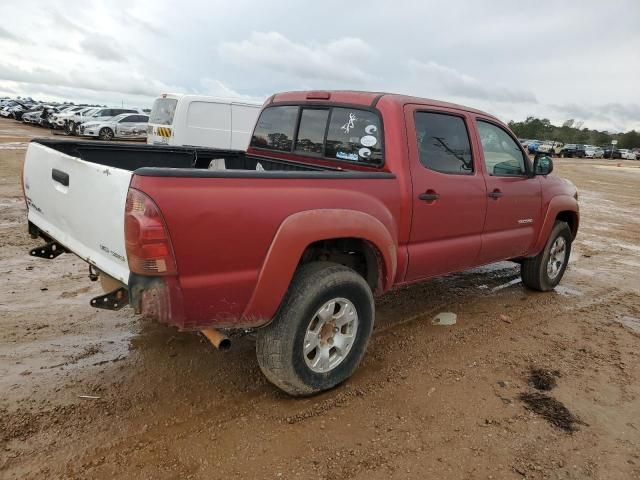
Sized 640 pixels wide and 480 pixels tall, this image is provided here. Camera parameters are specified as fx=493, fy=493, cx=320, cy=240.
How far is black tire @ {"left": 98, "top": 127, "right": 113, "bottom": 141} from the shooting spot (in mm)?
23844

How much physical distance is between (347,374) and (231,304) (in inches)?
41.0

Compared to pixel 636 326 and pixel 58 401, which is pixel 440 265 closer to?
pixel 636 326

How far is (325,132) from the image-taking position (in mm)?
3951

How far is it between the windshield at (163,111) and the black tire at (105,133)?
13.5 metres

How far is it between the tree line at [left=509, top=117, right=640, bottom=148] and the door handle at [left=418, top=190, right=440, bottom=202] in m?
96.8

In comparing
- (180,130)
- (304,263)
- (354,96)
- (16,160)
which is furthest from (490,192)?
(16,160)

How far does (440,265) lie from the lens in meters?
3.91

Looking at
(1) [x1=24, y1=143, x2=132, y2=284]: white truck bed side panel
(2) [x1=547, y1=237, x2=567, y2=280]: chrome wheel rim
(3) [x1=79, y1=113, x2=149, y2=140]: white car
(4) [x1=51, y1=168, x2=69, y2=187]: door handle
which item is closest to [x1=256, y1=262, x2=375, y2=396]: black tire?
(1) [x1=24, y1=143, x2=132, y2=284]: white truck bed side panel

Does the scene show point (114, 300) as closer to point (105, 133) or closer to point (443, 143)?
point (443, 143)

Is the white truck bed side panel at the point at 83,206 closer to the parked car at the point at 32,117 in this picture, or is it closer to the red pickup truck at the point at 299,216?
the red pickup truck at the point at 299,216

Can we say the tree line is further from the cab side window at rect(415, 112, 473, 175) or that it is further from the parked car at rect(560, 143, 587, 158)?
the cab side window at rect(415, 112, 473, 175)

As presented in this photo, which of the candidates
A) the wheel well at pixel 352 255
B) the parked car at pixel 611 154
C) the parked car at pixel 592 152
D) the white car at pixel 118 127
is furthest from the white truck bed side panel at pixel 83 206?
the parked car at pixel 611 154

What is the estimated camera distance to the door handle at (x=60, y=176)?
292 cm

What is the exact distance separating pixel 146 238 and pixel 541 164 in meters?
3.92
